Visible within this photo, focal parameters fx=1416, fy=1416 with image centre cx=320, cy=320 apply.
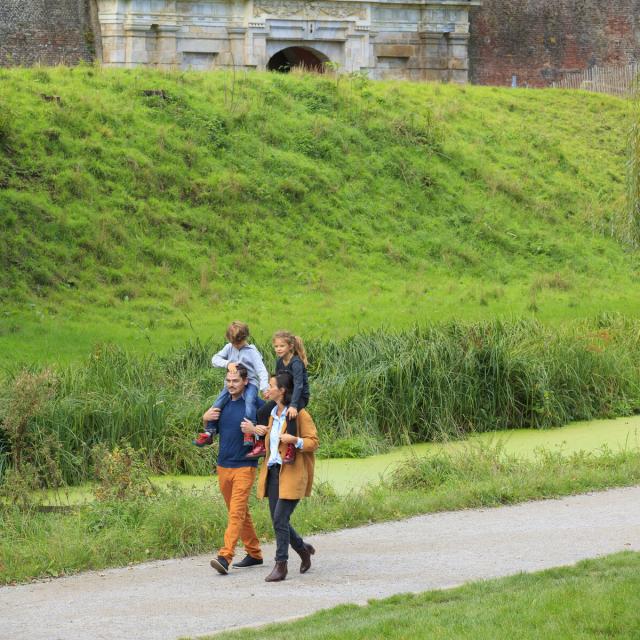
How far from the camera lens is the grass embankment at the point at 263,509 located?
1038 cm

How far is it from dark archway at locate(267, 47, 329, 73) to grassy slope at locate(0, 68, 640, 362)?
3.72 m

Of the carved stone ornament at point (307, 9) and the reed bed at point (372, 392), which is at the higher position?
the carved stone ornament at point (307, 9)

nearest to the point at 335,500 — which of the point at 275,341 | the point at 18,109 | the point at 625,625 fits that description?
the point at 275,341

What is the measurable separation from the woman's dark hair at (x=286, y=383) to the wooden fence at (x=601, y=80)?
3067cm

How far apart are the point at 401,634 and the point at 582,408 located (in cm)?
1036

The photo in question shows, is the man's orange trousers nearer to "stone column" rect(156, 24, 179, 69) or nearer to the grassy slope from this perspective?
the grassy slope

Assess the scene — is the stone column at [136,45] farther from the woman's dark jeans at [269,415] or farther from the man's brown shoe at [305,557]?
the man's brown shoe at [305,557]

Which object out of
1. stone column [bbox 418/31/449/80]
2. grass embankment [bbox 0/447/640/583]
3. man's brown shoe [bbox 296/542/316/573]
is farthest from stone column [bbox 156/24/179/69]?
man's brown shoe [bbox 296/542/316/573]

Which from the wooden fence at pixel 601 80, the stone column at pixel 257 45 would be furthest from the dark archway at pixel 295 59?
the wooden fence at pixel 601 80

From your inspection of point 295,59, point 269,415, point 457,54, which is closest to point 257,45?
point 295,59

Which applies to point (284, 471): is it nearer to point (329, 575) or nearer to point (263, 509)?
point (329, 575)

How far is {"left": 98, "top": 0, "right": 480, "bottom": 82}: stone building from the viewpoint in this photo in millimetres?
32719

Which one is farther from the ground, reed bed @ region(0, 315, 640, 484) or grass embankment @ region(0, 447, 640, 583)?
reed bed @ region(0, 315, 640, 484)

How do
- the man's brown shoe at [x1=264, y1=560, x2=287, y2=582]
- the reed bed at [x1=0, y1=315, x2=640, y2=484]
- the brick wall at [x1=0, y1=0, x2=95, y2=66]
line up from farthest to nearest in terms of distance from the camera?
the brick wall at [x1=0, y1=0, x2=95, y2=66] → the reed bed at [x1=0, y1=315, x2=640, y2=484] → the man's brown shoe at [x1=264, y1=560, x2=287, y2=582]
